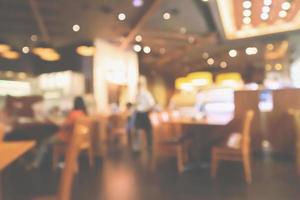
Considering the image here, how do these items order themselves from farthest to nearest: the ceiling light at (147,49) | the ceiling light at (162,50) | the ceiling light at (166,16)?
the ceiling light at (162,50)
the ceiling light at (147,49)
the ceiling light at (166,16)

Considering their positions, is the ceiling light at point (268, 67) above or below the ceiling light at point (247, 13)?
below

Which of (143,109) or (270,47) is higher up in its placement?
(270,47)

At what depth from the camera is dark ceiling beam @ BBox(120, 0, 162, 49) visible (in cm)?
704

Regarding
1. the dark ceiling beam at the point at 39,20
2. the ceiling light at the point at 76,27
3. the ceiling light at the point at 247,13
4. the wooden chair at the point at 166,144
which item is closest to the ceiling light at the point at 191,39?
the ceiling light at the point at 247,13

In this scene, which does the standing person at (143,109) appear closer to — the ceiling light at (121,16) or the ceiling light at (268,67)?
the ceiling light at (121,16)

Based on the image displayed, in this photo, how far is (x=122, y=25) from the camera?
876 cm

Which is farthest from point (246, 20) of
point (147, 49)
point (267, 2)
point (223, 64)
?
point (223, 64)

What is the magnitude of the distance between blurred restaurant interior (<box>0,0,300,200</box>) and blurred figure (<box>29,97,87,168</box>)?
23mm

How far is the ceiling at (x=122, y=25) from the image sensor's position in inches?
282

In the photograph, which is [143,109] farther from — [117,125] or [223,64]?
[223,64]

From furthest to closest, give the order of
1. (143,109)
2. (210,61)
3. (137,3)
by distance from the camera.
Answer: (210,61), (143,109), (137,3)

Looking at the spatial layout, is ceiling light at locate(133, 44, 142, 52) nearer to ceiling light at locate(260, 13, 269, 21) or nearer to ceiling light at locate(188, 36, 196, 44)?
ceiling light at locate(188, 36, 196, 44)

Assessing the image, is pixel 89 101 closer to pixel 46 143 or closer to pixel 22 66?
pixel 22 66

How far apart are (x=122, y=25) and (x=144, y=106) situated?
2538mm
